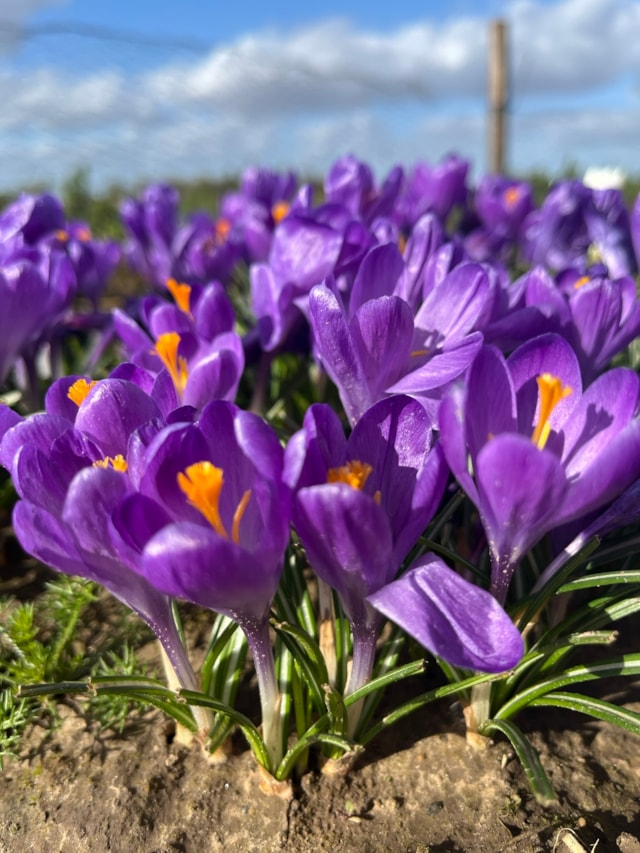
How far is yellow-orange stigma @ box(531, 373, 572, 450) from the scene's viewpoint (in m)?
0.97

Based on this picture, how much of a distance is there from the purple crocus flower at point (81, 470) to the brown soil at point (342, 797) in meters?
0.44

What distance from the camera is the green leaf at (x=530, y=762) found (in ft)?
3.07

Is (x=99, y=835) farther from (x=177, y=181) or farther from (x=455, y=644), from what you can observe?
(x=177, y=181)

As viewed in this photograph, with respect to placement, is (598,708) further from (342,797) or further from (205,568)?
(205,568)

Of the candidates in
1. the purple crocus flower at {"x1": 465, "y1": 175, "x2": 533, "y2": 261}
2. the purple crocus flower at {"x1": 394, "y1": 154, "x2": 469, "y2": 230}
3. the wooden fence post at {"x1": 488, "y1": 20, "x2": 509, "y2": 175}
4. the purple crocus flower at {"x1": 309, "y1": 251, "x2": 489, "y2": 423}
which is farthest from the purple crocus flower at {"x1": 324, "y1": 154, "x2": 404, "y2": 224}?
the wooden fence post at {"x1": 488, "y1": 20, "x2": 509, "y2": 175}

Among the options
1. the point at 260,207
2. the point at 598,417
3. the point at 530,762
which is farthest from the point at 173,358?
the point at 260,207

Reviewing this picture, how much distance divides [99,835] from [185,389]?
2.47 ft

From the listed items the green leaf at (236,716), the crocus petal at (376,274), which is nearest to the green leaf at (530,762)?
the green leaf at (236,716)

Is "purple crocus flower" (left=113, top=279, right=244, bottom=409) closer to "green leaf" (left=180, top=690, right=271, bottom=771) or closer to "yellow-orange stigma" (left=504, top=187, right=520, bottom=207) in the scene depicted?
"green leaf" (left=180, top=690, right=271, bottom=771)

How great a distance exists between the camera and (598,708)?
1.10 m

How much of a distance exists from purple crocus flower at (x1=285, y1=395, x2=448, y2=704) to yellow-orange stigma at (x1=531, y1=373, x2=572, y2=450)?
6.0 inches

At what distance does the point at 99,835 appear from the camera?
3.89 ft

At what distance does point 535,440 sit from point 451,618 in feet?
1.00

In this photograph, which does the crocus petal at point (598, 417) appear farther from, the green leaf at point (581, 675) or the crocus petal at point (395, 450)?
the green leaf at point (581, 675)
